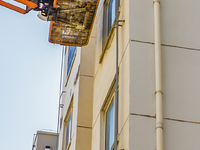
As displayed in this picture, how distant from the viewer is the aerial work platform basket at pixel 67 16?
44.5 ft

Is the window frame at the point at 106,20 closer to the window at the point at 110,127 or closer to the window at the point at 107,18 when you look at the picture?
the window at the point at 107,18

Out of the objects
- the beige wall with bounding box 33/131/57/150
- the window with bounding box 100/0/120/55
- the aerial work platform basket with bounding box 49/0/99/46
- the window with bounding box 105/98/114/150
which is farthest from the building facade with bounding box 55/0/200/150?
the beige wall with bounding box 33/131/57/150

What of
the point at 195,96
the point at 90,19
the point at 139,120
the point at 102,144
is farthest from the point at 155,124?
the point at 90,19

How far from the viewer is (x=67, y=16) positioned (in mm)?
14047

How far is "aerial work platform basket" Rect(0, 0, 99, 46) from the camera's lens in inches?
534

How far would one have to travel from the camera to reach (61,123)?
19.6 m

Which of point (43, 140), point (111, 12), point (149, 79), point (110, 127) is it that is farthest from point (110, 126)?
point (43, 140)

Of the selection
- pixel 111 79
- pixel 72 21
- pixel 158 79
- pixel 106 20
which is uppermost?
pixel 106 20

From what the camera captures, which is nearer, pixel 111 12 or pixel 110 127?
pixel 110 127

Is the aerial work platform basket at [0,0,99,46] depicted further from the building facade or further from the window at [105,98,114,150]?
the window at [105,98,114,150]

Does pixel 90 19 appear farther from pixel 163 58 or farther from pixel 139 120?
pixel 139 120

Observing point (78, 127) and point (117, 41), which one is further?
point (78, 127)

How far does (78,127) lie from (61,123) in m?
4.68

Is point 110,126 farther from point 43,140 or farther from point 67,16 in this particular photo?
point 43,140
